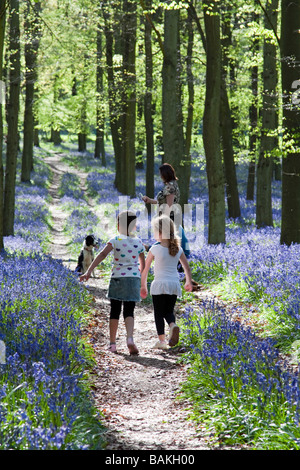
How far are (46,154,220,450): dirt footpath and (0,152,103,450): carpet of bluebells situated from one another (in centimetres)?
27

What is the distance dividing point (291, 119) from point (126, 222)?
5.26 meters

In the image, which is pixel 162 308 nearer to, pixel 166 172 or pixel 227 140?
pixel 166 172

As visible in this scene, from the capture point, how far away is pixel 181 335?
7711mm

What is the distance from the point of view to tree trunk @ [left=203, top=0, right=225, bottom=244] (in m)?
12.6

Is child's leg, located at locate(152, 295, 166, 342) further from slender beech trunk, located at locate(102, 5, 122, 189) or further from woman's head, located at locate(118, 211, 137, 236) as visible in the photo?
slender beech trunk, located at locate(102, 5, 122, 189)

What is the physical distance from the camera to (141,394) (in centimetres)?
593

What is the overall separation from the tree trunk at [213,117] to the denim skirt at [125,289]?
20.4ft

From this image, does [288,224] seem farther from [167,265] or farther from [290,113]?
[167,265]

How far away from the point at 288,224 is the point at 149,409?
6392 millimetres

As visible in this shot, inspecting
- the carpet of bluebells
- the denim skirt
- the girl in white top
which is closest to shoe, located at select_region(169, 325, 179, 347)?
the girl in white top
